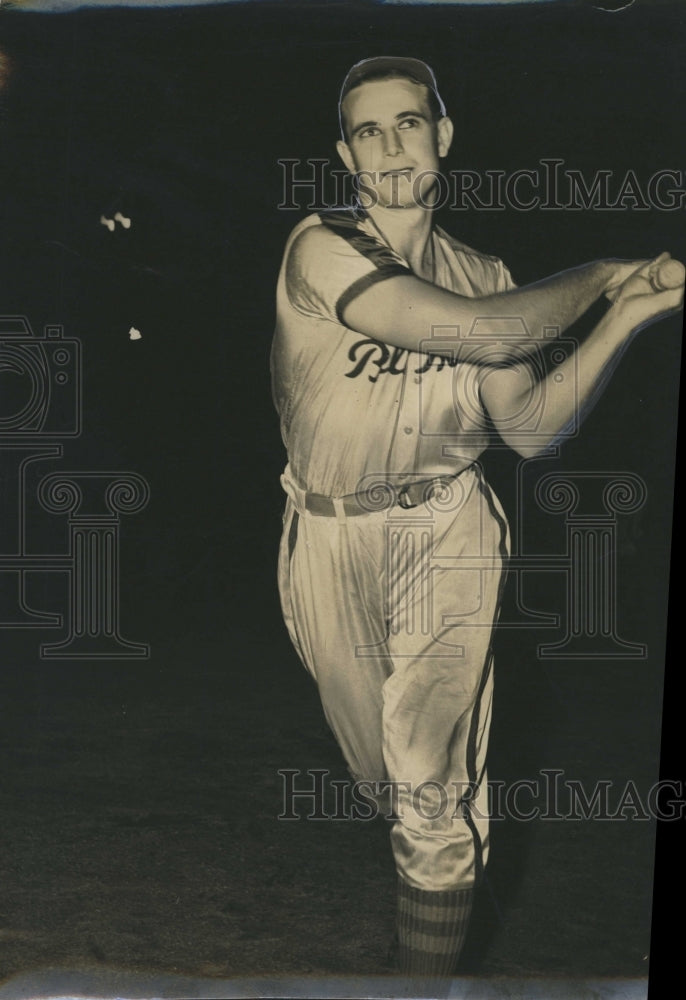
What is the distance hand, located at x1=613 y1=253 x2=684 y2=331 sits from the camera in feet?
11.4

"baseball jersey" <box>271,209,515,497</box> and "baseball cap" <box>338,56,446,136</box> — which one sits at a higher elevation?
"baseball cap" <box>338,56,446,136</box>

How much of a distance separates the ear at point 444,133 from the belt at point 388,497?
897 millimetres

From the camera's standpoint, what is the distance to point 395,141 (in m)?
3.46

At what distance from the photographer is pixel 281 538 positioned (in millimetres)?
3506

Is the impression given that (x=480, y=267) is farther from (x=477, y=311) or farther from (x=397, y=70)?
(x=397, y=70)

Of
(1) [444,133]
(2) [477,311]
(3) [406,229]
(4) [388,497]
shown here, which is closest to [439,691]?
(4) [388,497]

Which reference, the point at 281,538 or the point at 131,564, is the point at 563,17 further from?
the point at 131,564

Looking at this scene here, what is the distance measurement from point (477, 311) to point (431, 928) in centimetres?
170

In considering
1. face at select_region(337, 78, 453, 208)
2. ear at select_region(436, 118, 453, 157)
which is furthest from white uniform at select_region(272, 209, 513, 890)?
ear at select_region(436, 118, 453, 157)

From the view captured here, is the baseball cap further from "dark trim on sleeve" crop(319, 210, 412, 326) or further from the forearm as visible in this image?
the forearm

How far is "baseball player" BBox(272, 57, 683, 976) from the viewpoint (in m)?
3.44

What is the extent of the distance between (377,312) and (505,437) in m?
0.49

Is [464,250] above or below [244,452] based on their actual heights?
above

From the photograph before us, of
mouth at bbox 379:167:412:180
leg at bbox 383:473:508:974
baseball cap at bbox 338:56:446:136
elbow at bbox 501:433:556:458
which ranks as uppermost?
baseball cap at bbox 338:56:446:136
